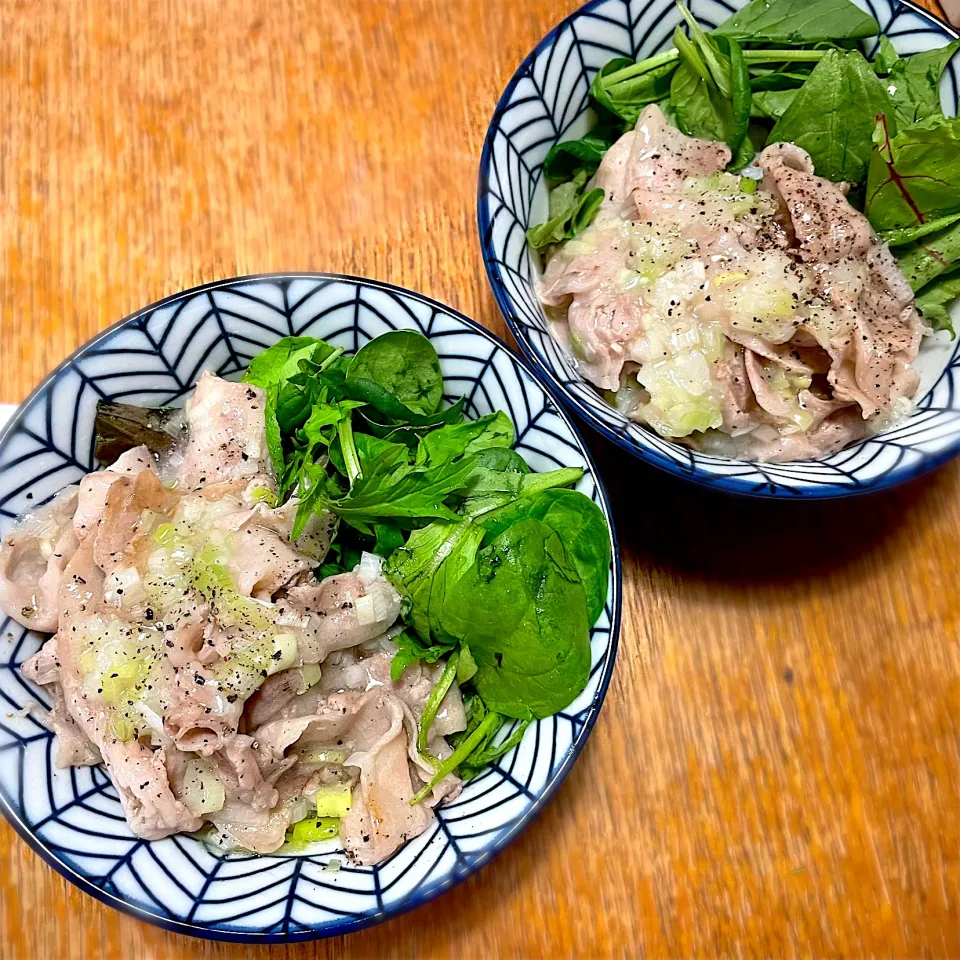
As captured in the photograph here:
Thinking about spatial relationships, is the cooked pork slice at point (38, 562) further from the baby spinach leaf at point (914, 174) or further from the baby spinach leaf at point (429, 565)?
the baby spinach leaf at point (914, 174)

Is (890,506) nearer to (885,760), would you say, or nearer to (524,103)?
(885,760)

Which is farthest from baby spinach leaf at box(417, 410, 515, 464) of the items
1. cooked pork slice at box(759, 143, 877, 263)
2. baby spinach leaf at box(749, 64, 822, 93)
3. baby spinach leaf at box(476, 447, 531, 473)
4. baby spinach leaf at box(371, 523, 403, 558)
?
baby spinach leaf at box(749, 64, 822, 93)

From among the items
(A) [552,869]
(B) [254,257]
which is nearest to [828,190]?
(B) [254,257]

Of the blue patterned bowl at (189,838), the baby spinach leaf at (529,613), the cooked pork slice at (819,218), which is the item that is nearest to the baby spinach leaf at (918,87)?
the cooked pork slice at (819,218)

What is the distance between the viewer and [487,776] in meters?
1.35

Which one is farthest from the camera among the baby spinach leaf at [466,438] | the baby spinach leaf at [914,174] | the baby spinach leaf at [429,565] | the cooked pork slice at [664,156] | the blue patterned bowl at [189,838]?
the cooked pork slice at [664,156]

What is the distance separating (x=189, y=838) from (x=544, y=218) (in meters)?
1.28

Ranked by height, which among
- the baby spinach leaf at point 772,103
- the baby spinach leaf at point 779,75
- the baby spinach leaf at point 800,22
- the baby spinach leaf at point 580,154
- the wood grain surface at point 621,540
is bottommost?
the wood grain surface at point 621,540

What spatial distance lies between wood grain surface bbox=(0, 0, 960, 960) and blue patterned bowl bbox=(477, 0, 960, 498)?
0.29 m

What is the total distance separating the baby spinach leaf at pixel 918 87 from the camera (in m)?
1.63

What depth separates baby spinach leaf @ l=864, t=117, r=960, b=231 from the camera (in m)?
1.50

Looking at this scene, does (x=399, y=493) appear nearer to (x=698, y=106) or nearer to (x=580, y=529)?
(x=580, y=529)

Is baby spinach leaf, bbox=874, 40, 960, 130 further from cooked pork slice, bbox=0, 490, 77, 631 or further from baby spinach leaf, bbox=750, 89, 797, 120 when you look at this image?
cooked pork slice, bbox=0, 490, 77, 631

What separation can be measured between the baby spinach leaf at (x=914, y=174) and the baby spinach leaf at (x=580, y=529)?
0.83 metres
